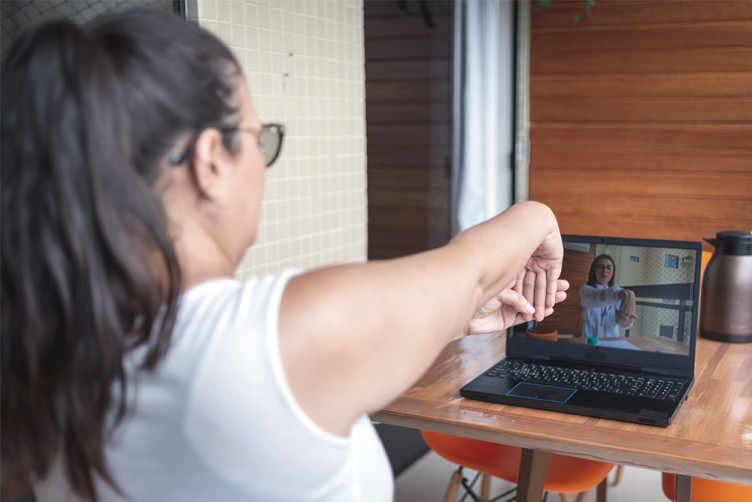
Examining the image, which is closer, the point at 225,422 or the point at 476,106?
the point at 225,422

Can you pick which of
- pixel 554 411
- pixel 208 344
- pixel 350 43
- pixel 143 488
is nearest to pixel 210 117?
pixel 208 344

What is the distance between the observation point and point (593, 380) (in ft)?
5.30

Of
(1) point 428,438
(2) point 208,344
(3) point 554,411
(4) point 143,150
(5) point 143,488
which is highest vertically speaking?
(4) point 143,150

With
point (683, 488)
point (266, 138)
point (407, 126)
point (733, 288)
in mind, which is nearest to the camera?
point (266, 138)

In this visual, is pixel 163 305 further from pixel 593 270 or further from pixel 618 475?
pixel 618 475

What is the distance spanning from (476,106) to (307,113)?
1184 mm

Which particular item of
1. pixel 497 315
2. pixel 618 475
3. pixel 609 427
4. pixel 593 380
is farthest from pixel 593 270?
pixel 618 475

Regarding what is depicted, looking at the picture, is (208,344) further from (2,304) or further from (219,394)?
(2,304)

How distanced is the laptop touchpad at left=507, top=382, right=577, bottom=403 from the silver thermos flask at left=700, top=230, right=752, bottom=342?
25.9 inches

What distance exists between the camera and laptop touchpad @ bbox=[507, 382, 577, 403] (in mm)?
1534

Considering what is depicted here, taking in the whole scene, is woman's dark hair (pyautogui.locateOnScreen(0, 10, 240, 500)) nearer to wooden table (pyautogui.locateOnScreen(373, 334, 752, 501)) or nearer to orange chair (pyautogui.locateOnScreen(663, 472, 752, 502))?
wooden table (pyautogui.locateOnScreen(373, 334, 752, 501))

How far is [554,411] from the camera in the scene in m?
1.50

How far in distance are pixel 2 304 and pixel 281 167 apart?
191 centimetres

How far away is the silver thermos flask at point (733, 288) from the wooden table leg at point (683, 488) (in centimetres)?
49
